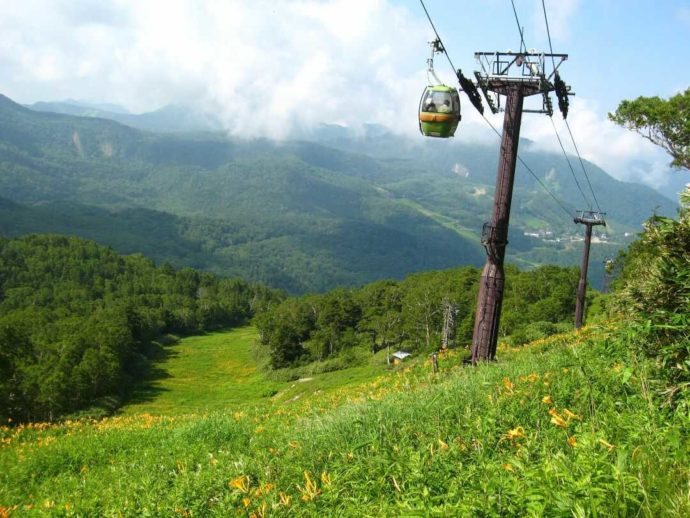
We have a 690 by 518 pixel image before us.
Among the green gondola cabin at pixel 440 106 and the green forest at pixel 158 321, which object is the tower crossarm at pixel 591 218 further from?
the green gondola cabin at pixel 440 106

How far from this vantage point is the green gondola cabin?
12.9m

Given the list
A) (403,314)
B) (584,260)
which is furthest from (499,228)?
(403,314)

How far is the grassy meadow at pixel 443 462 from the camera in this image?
3408 mm

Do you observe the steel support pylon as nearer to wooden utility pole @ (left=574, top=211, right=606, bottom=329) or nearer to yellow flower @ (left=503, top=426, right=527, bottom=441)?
yellow flower @ (left=503, top=426, right=527, bottom=441)

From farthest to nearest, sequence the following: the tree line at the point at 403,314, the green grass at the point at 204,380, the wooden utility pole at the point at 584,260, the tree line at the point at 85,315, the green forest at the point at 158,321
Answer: the tree line at the point at 403,314 < the green grass at the point at 204,380 < the green forest at the point at 158,321 < the tree line at the point at 85,315 < the wooden utility pole at the point at 584,260

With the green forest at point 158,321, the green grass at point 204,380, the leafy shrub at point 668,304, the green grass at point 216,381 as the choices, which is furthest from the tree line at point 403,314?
the leafy shrub at point 668,304

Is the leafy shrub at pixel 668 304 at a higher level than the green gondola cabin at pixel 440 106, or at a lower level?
lower

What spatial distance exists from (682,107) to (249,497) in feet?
89.2

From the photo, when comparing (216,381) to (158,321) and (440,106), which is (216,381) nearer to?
(158,321)

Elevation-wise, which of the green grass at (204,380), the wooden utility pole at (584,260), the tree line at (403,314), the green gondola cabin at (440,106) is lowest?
the green grass at (204,380)

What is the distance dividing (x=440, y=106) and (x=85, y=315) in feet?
380

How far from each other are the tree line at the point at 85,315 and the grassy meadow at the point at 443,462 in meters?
38.6

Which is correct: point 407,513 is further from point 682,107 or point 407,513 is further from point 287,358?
point 287,358

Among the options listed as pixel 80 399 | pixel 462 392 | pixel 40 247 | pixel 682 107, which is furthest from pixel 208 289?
pixel 462 392
